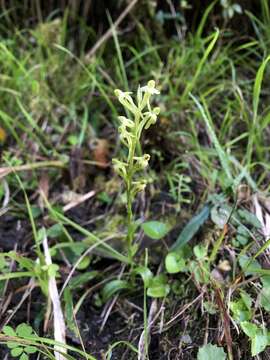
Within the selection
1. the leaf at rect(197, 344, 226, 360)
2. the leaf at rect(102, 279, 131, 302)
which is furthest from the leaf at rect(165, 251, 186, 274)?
the leaf at rect(197, 344, 226, 360)

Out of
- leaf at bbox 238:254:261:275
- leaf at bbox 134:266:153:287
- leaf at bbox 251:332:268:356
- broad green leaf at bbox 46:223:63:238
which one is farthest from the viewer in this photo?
broad green leaf at bbox 46:223:63:238

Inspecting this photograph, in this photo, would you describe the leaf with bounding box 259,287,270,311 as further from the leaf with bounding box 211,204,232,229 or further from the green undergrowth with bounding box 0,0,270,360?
the leaf with bounding box 211,204,232,229

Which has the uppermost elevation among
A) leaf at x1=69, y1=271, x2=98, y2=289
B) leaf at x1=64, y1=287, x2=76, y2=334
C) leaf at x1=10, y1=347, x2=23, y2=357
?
leaf at x1=10, y1=347, x2=23, y2=357

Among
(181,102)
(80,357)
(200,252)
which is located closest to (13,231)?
(80,357)

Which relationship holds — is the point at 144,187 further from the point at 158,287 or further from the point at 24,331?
the point at 24,331

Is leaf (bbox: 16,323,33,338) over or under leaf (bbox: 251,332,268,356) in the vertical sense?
over

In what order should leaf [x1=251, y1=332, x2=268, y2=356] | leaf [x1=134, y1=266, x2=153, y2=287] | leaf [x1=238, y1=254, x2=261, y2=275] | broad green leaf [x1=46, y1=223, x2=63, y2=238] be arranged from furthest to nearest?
broad green leaf [x1=46, y1=223, x2=63, y2=238] < leaf [x1=134, y1=266, x2=153, y2=287] < leaf [x1=238, y1=254, x2=261, y2=275] < leaf [x1=251, y1=332, x2=268, y2=356]

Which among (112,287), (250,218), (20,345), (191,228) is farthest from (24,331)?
(250,218)

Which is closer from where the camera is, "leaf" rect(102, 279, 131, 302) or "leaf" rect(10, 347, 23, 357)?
"leaf" rect(10, 347, 23, 357)
